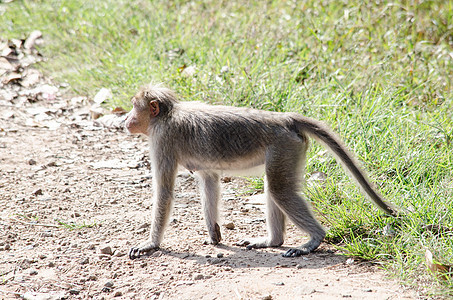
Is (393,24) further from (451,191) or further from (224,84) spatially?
(451,191)

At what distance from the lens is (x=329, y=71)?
743 cm

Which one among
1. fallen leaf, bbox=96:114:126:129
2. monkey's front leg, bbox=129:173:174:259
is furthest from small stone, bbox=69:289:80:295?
fallen leaf, bbox=96:114:126:129

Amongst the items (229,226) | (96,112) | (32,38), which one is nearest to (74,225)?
(229,226)

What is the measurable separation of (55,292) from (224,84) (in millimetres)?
3296

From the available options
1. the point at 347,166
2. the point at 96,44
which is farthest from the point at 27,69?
the point at 347,166

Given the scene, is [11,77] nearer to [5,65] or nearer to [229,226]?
[5,65]

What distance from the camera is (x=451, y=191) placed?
4559 mm

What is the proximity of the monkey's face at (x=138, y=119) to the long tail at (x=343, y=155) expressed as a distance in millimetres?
1222

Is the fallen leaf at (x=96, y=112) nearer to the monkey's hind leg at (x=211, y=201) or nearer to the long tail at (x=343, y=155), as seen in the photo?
the monkey's hind leg at (x=211, y=201)

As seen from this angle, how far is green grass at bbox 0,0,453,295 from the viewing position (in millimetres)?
4520

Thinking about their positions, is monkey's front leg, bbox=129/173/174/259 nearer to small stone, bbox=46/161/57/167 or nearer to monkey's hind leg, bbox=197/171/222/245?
monkey's hind leg, bbox=197/171/222/245

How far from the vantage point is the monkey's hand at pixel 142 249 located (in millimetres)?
4430

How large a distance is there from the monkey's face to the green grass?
1587 millimetres

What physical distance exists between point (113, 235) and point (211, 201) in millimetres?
875
